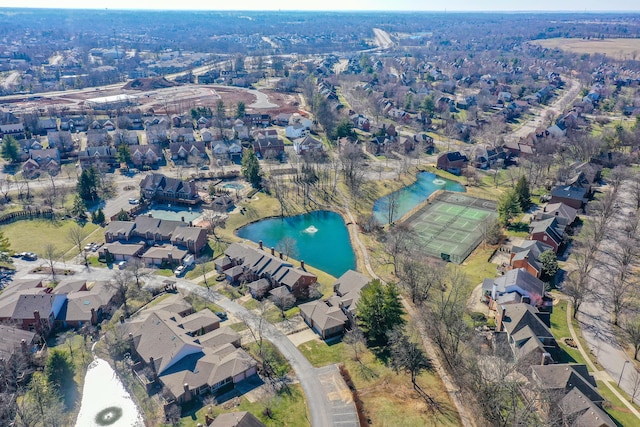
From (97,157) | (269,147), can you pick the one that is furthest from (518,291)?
(97,157)

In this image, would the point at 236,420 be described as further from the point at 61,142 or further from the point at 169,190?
the point at 61,142

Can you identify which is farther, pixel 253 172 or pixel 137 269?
pixel 253 172

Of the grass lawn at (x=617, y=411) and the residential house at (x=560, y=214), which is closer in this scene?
the grass lawn at (x=617, y=411)

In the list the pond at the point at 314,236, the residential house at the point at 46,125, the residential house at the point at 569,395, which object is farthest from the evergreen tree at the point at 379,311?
the residential house at the point at 46,125

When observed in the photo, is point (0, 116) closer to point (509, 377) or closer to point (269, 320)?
point (269, 320)

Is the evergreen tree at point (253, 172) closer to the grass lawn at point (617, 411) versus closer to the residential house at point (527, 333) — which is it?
the residential house at point (527, 333)

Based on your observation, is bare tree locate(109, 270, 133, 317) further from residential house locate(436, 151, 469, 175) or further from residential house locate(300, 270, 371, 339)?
residential house locate(436, 151, 469, 175)

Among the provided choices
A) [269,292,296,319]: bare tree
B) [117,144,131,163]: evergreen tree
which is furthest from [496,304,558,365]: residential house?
[117,144,131,163]: evergreen tree
